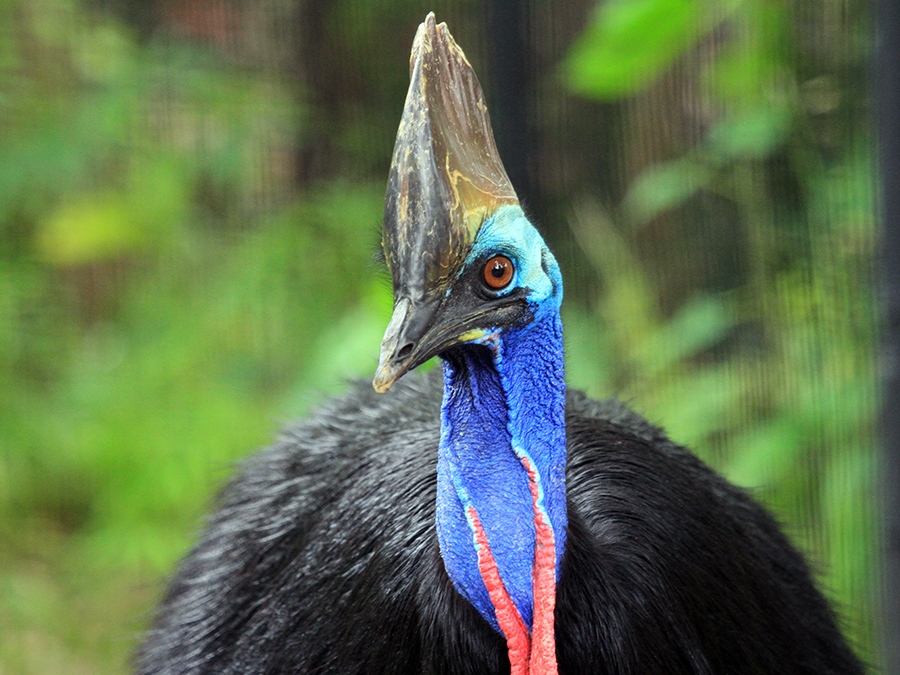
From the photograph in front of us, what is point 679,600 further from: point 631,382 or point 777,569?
point 631,382

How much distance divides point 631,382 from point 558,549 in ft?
4.63

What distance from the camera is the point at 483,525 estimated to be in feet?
4.06

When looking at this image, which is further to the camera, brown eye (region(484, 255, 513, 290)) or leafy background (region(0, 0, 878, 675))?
leafy background (region(0, 0, 878, 675))

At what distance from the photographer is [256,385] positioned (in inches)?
124

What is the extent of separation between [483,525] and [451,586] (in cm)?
11

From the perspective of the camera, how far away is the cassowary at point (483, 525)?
1.18 meters

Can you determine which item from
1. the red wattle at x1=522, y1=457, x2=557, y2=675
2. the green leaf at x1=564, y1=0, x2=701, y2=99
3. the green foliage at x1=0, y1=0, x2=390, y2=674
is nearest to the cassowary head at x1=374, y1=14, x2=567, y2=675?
the red wattle at x1=522, y1=457, x2=557, y2=675

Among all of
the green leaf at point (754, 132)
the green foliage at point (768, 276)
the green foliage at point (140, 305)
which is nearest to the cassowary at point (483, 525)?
the green foliage at point (768, 276)

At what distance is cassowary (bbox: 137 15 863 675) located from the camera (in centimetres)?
118

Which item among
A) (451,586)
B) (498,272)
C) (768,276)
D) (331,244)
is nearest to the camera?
(498,272)

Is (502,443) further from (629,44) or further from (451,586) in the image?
(629,44)

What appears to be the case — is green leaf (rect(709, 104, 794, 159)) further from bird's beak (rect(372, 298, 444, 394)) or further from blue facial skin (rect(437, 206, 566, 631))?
bird's beak (rect(372, 298, 444, 394))

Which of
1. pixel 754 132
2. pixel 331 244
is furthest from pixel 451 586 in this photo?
pixel 331 244

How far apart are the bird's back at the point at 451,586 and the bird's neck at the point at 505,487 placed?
6 cm
